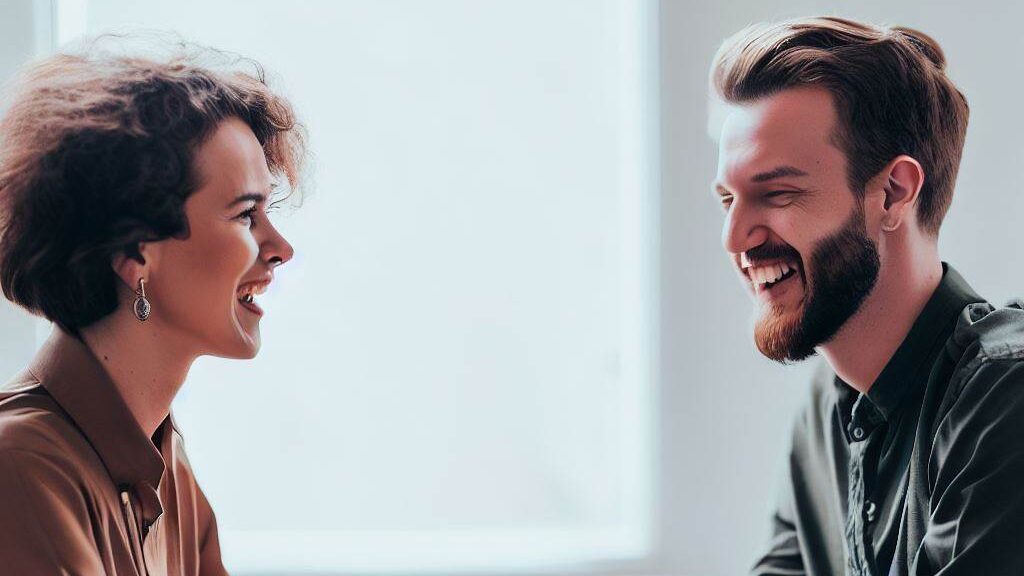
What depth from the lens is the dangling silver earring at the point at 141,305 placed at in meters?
1.07

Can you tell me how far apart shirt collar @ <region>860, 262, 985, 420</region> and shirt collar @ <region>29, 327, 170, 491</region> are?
0.90m

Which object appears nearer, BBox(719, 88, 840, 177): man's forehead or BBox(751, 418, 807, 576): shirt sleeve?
BBox(719, 88, 840, 177): man's forehead

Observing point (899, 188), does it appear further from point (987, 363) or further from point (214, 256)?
point (214, 256)

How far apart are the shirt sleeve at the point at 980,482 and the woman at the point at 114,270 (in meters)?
0.83

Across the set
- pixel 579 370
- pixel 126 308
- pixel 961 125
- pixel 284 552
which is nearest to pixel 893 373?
pixel 961 125

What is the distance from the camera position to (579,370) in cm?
194

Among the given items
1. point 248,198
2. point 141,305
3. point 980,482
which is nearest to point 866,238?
point 980,482

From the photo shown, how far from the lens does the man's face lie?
1253mm

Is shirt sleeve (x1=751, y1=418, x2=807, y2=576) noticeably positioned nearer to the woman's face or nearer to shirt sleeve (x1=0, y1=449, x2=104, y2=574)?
the woman's face

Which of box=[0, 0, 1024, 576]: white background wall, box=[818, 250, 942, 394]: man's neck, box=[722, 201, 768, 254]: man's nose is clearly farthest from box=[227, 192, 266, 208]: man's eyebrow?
box=[0, 0, 1024, 576]: white background wall

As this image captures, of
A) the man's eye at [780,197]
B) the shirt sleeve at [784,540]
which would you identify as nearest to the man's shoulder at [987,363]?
the man's eye at [780,197]

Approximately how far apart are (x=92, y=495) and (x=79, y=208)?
298 mm

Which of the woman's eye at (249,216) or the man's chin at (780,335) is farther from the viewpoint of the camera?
the man's chin at (780,335)

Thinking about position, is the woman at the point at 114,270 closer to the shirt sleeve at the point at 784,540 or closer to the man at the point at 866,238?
the man at the point at 866,238
